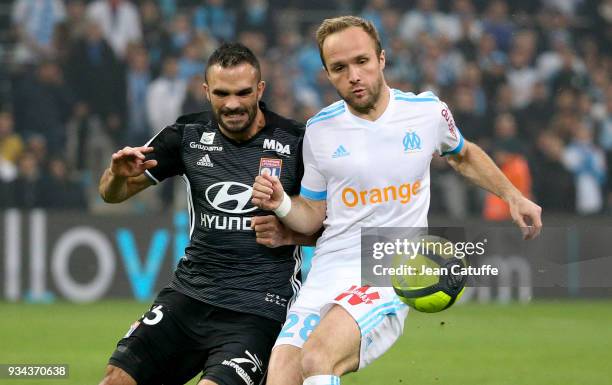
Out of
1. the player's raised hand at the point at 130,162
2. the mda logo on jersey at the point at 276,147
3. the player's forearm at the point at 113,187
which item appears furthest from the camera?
the mda logo on jersey at the point at 276,147

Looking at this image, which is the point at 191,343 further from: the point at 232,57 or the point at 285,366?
the point at 232,57

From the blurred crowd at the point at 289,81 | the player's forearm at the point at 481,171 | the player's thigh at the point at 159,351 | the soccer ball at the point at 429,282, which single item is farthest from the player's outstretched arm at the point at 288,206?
the blurred crowd at the point at 289,81

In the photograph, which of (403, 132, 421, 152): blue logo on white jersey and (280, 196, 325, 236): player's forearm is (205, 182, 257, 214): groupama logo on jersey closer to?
(280, 196, 325, 236): player's forearm

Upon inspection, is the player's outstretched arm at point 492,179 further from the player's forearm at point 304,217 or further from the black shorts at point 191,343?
the black shorts at point 191,343

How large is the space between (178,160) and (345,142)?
1060mm

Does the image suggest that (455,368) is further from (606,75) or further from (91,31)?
(606,75)

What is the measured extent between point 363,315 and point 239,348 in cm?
73

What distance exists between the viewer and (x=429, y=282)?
5.96 m

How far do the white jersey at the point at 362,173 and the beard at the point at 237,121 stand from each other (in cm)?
33

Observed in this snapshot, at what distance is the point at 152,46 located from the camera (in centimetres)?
1739

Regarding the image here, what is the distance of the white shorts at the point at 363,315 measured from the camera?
5.90 metres

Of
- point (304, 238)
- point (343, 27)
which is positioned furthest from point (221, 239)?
point (343, 27)

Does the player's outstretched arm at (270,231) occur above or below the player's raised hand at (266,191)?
below

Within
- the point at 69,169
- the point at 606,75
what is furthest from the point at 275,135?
the point at 606,75
